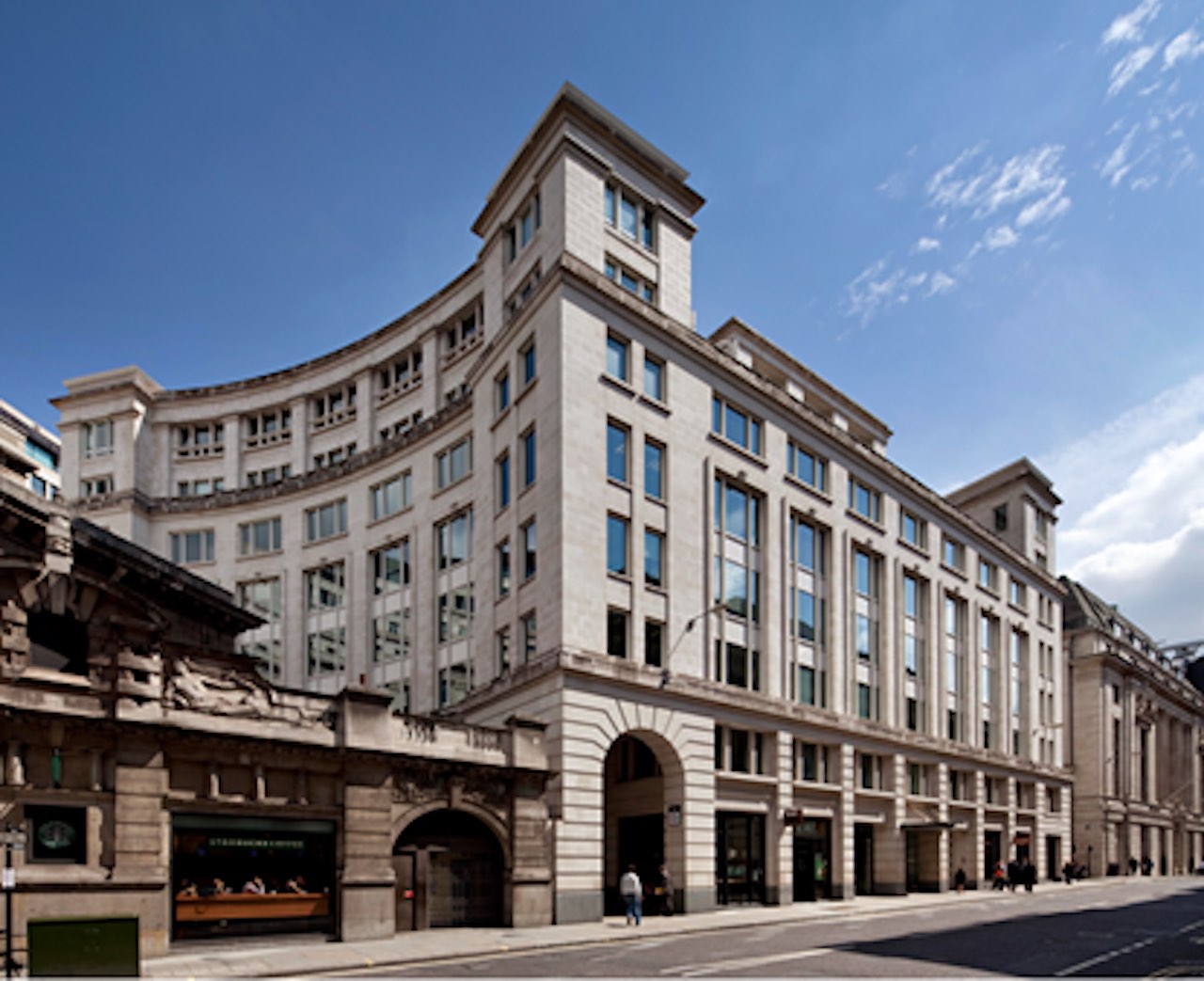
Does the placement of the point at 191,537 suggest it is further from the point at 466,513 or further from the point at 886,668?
the point at 886,668

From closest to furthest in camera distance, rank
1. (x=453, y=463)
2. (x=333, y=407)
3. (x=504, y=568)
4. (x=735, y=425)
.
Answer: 1. (x=504, y=568)
2. (x=735, y=425)
3. (x=453, y=463)
4. (x=333, y=407)

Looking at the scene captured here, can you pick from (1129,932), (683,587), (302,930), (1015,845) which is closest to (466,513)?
(683,587)

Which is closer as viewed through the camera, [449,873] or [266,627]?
[449,873]

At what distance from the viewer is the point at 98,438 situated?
2420 inches

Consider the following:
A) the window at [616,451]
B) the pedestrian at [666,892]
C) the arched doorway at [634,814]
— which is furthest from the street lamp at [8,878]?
the window at [616,451]

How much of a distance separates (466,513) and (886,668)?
21.7 meters

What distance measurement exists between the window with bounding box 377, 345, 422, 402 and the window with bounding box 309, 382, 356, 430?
257 cm

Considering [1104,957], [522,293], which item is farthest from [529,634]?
[1104,957]

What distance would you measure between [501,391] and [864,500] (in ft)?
65.4

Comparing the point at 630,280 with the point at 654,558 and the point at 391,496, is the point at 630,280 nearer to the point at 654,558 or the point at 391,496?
the point at 654,558

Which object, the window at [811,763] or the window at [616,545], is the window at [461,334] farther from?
the window at [811,763]

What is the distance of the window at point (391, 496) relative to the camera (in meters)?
48.8

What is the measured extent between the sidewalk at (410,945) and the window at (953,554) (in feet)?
88.5

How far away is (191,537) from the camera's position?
58000 millimetres
